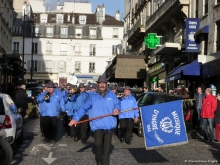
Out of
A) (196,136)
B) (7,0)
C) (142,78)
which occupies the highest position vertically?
(7,0)

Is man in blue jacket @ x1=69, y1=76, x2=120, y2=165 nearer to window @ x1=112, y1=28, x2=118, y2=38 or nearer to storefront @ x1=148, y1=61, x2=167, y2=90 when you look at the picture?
storefront @ x1=148, y1=61, x2=167, y2=90

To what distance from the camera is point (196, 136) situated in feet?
50.2

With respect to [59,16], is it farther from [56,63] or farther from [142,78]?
[142,78]

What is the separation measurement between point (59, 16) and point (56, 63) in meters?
8.24

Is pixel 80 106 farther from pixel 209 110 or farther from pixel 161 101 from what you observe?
pixel 209 110

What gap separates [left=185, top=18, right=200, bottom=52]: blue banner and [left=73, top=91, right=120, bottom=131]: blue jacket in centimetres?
1533

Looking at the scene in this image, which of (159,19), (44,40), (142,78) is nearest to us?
(159,19)

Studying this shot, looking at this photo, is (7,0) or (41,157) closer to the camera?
(41,157)

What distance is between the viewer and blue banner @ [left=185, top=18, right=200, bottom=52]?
74.7ft

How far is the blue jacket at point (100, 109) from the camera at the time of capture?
8133 mm

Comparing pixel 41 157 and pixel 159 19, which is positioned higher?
pixel 159 19

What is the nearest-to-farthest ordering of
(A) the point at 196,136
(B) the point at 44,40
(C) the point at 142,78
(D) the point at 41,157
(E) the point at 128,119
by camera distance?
(D) the point at 41,157
(E) the point at 128,119
(A) the point at 196,136
(C) the point at 142,78
(B) the point at 44,40

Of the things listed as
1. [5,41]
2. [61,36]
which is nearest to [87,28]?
[61,36]

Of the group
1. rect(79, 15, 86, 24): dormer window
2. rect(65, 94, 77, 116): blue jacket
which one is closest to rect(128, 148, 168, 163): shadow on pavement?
rect(65, 94, 77, 116): blue jacket
